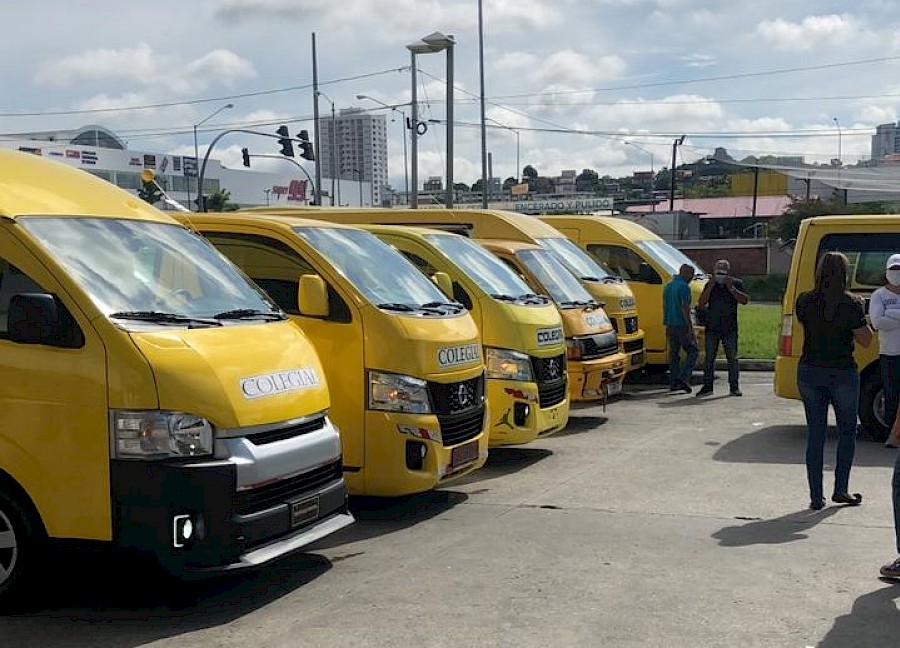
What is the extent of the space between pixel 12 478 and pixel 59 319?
0.87 metres

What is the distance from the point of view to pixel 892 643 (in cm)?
473

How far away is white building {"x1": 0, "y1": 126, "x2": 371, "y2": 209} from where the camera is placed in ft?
222

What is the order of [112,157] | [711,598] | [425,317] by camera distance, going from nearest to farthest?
[711,598] < [425,317] < [112,157]

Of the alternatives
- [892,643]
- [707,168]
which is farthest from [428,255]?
[707,168]

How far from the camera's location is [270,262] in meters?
7.68

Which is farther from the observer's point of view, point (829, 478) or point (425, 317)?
point (829, 478)

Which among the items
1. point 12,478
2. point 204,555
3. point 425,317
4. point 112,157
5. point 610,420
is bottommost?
point 610,420

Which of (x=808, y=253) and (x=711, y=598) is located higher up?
(x=808, y=253)

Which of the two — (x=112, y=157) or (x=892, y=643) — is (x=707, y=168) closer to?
(x=112, y=157)

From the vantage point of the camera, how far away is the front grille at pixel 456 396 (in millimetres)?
7211

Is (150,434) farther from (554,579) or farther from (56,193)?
(554,579)

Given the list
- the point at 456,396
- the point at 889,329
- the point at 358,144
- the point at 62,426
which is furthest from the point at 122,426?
the point at 358,144

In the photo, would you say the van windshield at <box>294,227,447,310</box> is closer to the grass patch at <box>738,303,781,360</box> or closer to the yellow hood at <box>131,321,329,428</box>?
the yellow hood at <box>131,321,329,428</box>

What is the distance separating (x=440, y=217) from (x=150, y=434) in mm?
7371
